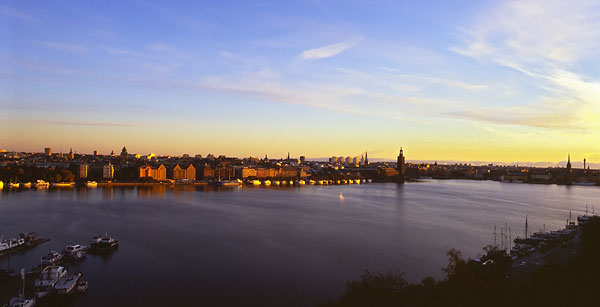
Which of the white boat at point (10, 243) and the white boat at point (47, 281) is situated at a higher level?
the white boat at point (10, 243)

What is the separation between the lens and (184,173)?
25.5m

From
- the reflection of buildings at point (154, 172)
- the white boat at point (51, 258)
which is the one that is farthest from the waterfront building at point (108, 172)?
the white boat at point (51, 258)

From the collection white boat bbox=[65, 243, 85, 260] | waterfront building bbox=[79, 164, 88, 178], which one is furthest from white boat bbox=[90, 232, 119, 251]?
waterfront building bbox=[79, 164, 88, 178]

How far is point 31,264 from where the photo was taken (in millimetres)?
5207

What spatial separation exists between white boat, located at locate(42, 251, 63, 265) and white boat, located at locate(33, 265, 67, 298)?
552 mm

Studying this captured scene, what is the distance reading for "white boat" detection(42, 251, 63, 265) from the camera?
5.09m

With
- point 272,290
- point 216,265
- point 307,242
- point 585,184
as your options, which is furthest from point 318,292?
point 585,184

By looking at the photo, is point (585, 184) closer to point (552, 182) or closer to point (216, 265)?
point (552, 182)

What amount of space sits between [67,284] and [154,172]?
1999 cm

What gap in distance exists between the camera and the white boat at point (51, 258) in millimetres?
5095

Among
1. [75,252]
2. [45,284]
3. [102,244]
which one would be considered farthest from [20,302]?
[102,244]

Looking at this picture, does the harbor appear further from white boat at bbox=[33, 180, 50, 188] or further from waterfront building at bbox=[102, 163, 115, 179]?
waterfront building at bbox=[102, 163, 115, 179]

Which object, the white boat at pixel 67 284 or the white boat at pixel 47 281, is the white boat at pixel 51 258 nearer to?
the white boat at pixel 47 281

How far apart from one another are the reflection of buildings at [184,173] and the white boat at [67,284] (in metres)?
20.6
